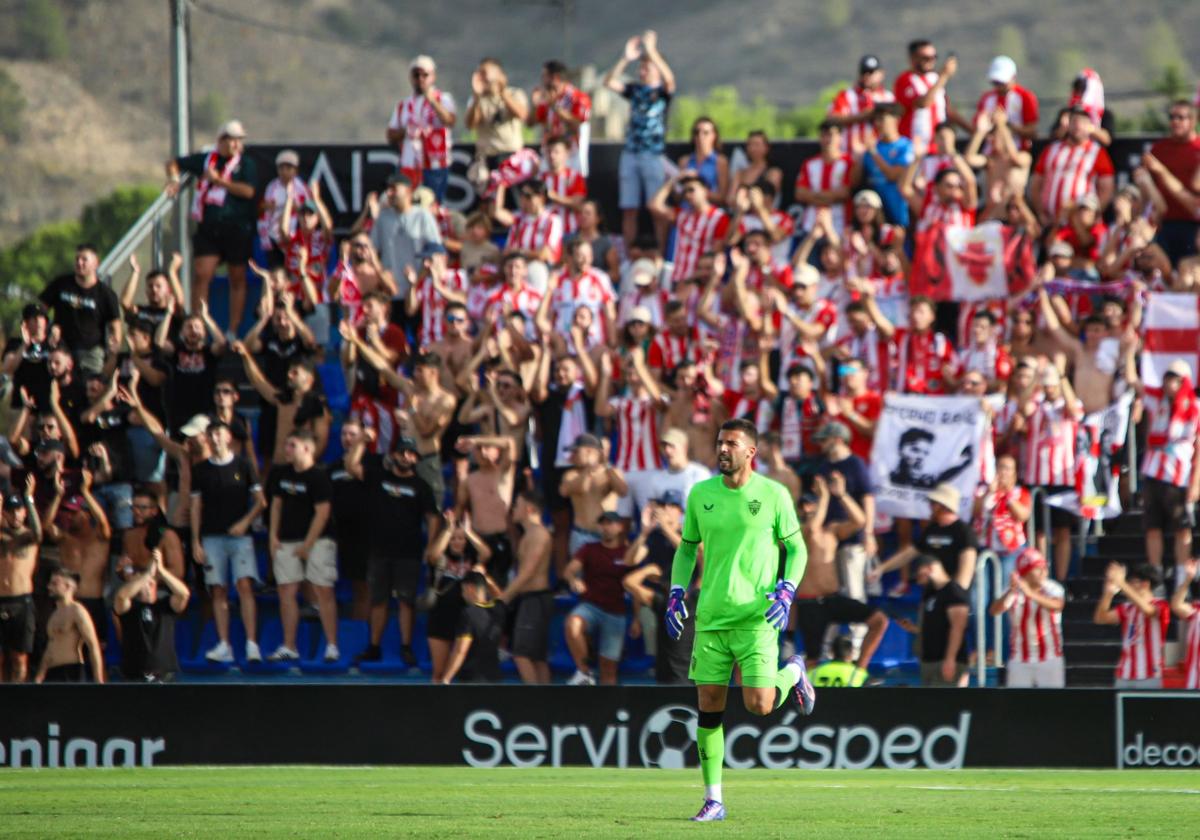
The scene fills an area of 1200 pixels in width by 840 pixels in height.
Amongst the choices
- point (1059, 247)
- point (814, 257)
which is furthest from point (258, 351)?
point (1059, 247)

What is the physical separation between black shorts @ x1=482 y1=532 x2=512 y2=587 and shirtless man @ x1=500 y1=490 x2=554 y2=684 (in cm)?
30

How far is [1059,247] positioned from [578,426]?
5.14 m

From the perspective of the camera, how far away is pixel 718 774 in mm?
10586

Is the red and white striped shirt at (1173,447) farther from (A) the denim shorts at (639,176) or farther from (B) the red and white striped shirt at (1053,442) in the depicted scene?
(A) the denim shorts at (639,176)

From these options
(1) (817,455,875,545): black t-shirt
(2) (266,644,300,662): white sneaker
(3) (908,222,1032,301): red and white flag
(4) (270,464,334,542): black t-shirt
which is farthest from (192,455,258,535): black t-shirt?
(3) (908,222,1032,301): red and white flag

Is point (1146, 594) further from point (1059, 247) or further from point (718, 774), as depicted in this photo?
point (718, 774)

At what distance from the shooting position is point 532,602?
16984mm

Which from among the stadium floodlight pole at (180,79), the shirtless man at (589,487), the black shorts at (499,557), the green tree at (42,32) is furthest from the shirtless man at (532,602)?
the green tree at (42,32)

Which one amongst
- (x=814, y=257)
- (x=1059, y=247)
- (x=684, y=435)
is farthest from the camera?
(x=814, y=257)

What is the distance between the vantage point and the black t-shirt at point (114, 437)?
718 inches

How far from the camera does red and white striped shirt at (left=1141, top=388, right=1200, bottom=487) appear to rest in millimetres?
17219

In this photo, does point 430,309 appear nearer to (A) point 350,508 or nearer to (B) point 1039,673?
(A) point 350,508

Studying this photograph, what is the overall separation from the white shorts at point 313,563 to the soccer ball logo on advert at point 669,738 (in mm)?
4082

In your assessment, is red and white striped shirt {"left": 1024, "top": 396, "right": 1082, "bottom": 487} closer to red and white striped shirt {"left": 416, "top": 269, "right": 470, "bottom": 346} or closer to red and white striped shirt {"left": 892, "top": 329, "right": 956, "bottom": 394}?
red and white striped shirt {"left": 892, "top": 329, "right": 956, "bottom": 394}
